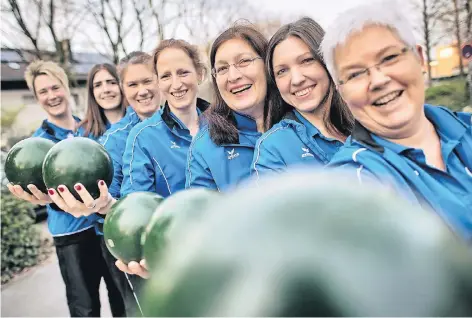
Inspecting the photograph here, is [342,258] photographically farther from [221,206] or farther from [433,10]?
[433,10]

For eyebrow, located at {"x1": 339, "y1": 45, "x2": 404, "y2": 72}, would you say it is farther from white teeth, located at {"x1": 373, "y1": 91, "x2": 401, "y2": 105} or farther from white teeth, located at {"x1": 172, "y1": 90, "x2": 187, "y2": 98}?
white teeth, located at {"x1": 172, "y1": 90, "x2": 187, "y2": 98}

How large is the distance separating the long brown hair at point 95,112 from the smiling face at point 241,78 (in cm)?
207

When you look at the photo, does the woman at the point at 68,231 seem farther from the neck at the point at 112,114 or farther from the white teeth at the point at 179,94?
the white teeth at the point at 179,94

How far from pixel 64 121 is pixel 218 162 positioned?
2471 mm

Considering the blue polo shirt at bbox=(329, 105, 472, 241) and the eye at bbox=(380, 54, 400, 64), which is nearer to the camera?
the blue polo shirt at bbox=(329, 105, 472, 241)

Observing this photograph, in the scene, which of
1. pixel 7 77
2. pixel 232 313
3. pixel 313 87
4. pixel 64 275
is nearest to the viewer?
pixel 232 313

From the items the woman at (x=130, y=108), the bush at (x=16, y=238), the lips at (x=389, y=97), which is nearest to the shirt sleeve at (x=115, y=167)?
the woman at (x=130, y=108)

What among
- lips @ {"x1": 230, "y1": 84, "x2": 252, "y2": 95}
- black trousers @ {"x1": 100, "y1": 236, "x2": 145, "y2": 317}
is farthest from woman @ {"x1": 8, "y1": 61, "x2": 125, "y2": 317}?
lips @ {"x1": 230, "y1": 84, "x2": 252, "y2": 95}

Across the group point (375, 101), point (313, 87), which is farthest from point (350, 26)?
point (313, 87)

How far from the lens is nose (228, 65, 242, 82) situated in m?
2.46

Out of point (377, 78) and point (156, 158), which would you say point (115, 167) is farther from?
point (377, 78)

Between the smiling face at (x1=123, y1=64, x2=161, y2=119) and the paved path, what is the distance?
9.41ft

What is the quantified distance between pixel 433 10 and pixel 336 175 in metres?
22.0

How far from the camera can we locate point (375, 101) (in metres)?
1.59
